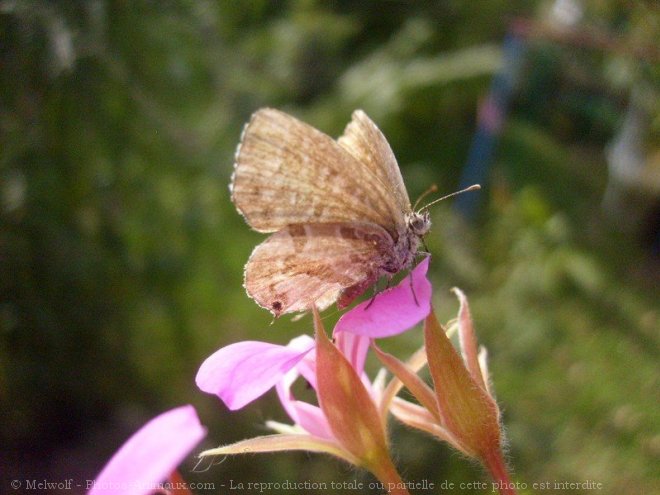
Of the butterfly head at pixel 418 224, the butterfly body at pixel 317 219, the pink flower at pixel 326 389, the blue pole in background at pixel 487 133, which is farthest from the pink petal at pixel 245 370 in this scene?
the blue pole in background at pixel 487 133

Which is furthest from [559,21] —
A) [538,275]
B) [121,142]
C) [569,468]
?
[121,142]

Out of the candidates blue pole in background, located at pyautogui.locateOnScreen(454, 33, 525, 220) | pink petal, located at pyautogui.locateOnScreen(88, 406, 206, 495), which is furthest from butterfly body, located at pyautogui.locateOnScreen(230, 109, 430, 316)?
blue pole in background, located at pyautogui.locateOnScreen(454, 33, 525, 220)

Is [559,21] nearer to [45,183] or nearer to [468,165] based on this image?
[468,165]

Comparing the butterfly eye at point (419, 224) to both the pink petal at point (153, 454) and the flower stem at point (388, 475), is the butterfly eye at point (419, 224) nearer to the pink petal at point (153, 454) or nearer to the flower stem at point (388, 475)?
the flower stem at point (388, 475)

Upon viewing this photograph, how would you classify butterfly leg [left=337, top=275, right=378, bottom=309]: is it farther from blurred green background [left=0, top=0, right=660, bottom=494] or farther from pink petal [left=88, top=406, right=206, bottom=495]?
pink petal [left=88, top=406, right=206, bottom=495]

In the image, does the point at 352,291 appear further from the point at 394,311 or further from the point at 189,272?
the point at 189,272
